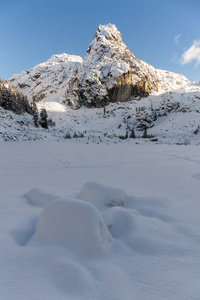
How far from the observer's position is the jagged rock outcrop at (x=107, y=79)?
3800cm

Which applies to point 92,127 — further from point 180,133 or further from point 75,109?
point 180,133

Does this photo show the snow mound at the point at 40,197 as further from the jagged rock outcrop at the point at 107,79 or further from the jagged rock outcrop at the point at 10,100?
the jagged rock outcrop at the point at 107,79

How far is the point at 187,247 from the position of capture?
995mm

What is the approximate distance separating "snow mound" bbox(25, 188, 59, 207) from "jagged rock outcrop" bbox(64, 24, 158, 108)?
1507 inches

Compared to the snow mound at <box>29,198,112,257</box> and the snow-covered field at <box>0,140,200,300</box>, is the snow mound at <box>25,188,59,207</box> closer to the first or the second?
the snow-covered field at <box>0,140,200,300</box>

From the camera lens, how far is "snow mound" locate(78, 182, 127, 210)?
1.56 m

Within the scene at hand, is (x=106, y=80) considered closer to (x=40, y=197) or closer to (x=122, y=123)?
(x=122, y=123)

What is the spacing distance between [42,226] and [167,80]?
5665 cm

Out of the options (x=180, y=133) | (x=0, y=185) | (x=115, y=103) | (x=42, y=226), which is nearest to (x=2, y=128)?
(x=0, y=185)

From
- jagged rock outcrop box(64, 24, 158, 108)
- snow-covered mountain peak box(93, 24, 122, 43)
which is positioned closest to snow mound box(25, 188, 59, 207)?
jagged rock outcrop box(64, 24, 158, 108)

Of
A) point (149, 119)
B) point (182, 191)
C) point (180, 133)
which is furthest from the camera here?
point (149, 119)

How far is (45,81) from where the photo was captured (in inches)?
1900

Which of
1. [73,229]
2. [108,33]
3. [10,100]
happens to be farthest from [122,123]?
[108,33]

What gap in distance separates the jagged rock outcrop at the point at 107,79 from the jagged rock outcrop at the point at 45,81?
589 centimetres
